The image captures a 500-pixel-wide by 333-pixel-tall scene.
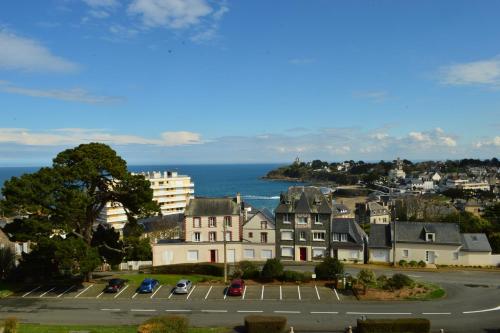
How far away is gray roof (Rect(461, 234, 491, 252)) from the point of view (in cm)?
5306

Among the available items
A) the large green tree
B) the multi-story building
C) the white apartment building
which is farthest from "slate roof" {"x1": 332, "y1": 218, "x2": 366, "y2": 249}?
the white apartment building

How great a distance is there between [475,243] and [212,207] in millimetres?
33312

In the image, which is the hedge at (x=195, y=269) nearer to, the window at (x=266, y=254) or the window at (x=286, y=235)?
the window at (x=266, y=254)

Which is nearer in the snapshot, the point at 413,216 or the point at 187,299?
the point at 187,299

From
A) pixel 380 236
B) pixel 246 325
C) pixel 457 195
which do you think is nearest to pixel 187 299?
pixel 246 325

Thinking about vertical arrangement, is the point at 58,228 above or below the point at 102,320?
above

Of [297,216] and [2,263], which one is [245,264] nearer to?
[297,216]

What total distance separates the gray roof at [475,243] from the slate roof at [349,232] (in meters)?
12.3

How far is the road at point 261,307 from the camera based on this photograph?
1251 inches

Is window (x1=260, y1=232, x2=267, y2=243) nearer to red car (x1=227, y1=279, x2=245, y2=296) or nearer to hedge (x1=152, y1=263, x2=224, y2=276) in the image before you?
hedge (x1=152, y1=263, x2=224, y2=276)

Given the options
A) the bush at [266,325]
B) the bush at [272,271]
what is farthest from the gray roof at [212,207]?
the bush at [266,325]

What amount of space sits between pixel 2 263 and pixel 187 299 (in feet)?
73.2

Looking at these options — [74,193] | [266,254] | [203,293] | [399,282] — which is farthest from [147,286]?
[399,282]

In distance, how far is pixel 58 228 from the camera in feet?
135
